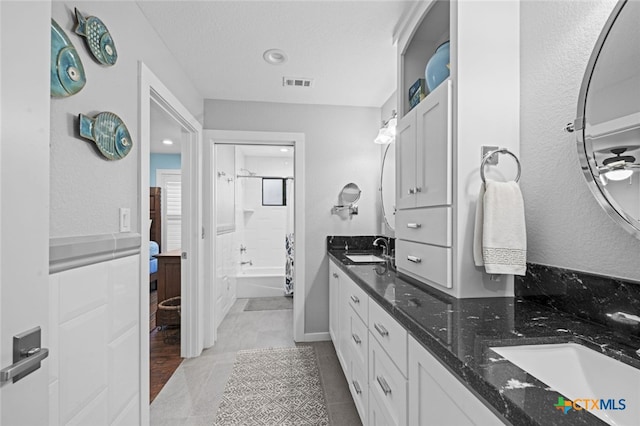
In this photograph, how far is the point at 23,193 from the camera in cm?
64

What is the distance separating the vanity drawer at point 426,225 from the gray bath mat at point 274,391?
1237 mm

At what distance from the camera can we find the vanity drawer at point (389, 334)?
1.06 metres

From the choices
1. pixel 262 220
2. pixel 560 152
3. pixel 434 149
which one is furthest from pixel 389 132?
pixel 262 220

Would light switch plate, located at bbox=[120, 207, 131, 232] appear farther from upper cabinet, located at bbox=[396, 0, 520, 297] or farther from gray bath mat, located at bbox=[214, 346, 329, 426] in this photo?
upper cabinet, located at bbox=[396, 0, 520, 297]

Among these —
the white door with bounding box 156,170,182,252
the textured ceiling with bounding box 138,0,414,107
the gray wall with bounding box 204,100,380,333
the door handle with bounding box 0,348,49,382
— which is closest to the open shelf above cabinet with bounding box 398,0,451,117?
the textured ceiling with bounding box 138,0,414,107

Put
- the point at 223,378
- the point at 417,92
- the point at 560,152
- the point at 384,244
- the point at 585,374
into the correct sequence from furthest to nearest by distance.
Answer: the point at 384,244 → the point at 223,378 → the point at 417,92 → the point at 560,152 → the point at 585,374

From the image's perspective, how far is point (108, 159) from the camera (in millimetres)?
1335

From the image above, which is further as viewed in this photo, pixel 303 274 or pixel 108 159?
pixel 303 274

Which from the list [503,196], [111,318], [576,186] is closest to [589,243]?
[576,186]

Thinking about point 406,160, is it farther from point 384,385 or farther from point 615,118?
point 384,385

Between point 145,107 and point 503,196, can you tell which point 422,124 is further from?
point 145,107

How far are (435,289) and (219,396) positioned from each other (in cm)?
164

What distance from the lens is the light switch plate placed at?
1.44m

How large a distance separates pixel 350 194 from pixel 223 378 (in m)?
1.93
